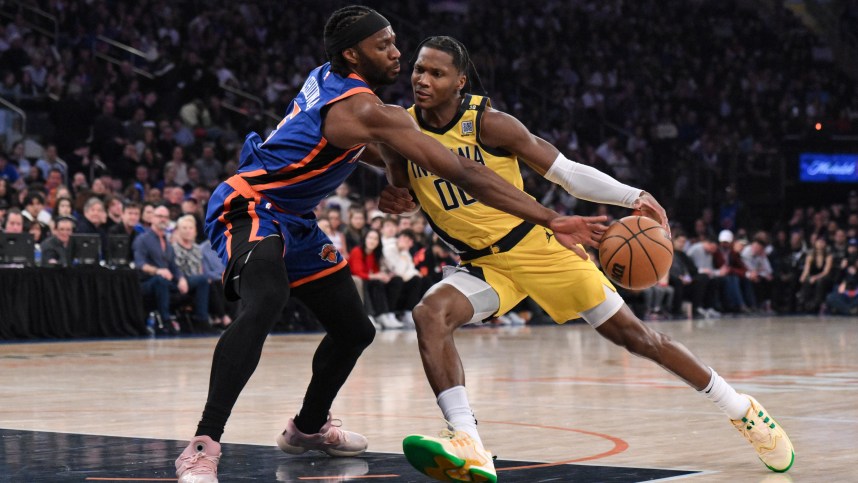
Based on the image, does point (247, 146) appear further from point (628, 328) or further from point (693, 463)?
point (693, 463)

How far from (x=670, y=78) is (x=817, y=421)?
2425 cm

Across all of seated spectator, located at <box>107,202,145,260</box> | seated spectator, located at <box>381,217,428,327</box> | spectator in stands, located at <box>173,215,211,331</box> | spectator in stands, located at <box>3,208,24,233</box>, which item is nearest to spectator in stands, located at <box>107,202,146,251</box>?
seated spectator, located at <box>107,202,145,260</box>

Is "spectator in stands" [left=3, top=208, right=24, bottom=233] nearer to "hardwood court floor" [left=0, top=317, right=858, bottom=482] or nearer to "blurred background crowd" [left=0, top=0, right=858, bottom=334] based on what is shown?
"blurred background crowd" [left=0, top=0, right=858, bottom=334]

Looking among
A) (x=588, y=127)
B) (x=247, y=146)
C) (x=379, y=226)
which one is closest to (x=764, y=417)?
(x=247, y=146)

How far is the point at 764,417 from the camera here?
5.38 m

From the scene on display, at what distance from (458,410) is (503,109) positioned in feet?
69.8

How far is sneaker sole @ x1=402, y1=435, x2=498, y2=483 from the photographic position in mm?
4586

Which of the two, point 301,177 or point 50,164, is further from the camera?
point 50,164

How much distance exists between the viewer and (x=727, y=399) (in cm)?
545

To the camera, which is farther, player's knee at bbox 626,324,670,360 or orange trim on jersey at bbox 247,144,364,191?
player's knee at bbox 626,324,670,360

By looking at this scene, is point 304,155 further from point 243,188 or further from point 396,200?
point 396,200

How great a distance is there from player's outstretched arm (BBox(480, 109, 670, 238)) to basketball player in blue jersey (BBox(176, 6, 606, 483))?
0.52m

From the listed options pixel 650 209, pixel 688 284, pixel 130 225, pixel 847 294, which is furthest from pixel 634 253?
pixel 847 294

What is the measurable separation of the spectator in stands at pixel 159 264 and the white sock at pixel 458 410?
10364 mm
